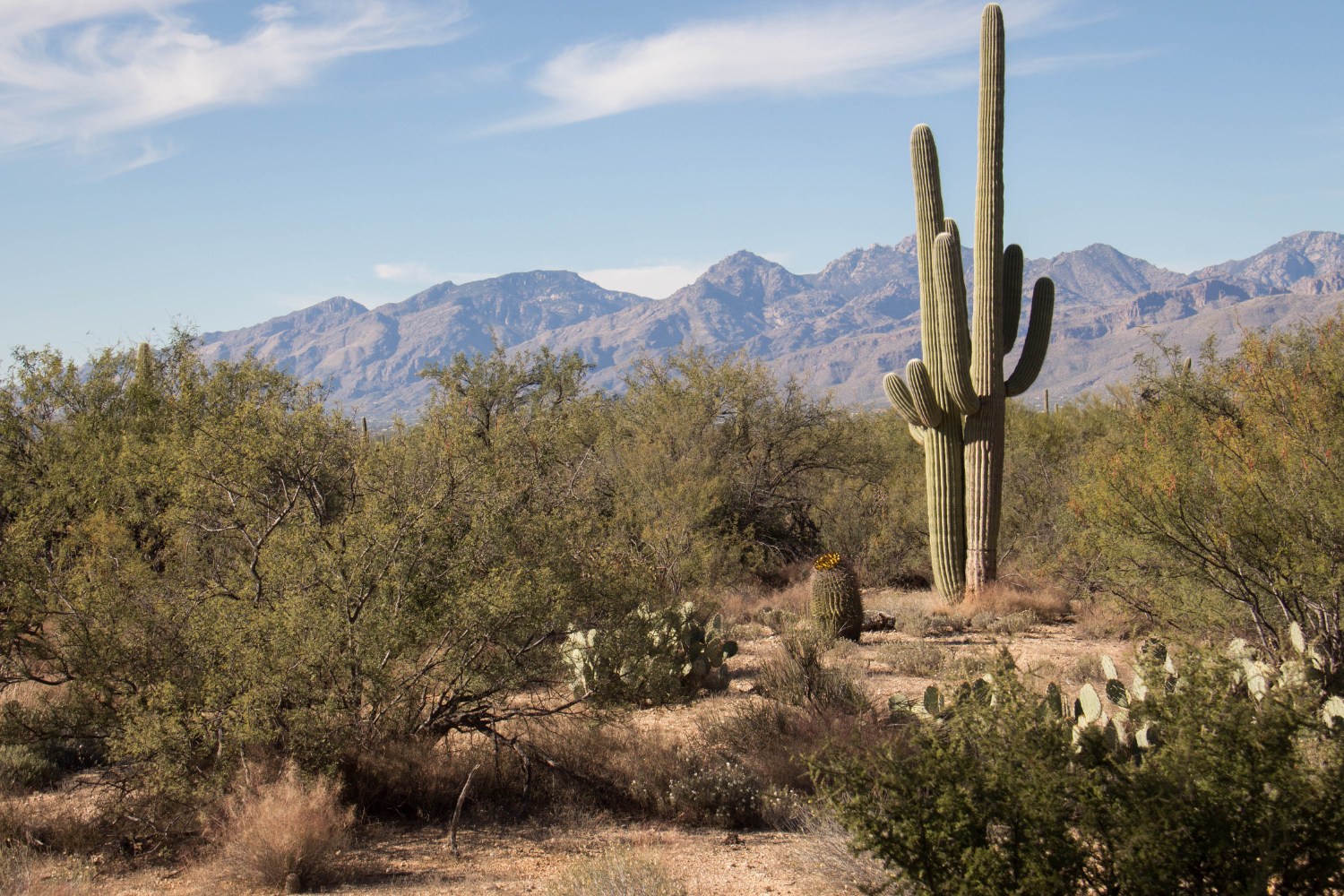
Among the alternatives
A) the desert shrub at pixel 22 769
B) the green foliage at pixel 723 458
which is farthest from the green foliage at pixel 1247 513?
the desert shrub at pixel 22 769

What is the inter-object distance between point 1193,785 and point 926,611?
12416mm

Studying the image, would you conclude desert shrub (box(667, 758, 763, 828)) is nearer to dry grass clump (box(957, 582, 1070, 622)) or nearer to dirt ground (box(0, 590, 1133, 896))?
dirt ground (box(0, 590, 1133, 896))

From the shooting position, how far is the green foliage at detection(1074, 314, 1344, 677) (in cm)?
898

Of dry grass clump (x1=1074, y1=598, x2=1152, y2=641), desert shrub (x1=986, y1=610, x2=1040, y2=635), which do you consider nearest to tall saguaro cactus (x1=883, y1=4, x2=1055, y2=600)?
desert shrub (x1=986, y1=610, x2=1040, y2=635)

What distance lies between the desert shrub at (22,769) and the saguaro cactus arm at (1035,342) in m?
13.8

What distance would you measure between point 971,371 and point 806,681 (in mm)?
8834

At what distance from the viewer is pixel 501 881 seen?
615 centimetres

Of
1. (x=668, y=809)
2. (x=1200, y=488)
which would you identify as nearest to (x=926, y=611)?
(x=1200, y=488)

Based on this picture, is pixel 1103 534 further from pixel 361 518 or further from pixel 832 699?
pixel 361 518

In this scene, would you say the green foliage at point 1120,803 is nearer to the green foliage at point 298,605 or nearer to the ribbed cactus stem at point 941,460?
the green foliage at point 298,605

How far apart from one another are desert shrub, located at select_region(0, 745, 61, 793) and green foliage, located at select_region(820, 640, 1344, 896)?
6.64 metres

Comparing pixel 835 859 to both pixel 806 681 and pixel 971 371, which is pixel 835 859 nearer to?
pixel 806 681

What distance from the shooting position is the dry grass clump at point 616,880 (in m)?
5.27

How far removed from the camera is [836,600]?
1411 cm
